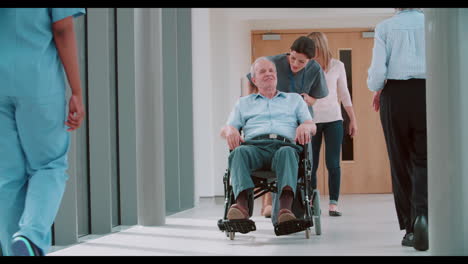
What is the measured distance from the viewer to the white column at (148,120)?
14.0ft

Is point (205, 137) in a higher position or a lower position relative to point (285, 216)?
higher

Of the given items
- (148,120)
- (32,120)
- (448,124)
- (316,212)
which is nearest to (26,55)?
(32,120)

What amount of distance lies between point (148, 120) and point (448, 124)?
251 centimetres

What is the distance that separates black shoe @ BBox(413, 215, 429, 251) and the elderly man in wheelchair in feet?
1.92

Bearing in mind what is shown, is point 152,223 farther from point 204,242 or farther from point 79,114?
point 79,114

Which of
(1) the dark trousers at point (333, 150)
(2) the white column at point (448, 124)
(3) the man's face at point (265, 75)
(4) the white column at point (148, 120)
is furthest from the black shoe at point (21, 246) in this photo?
(1) the dark trousers at point (333, 150)

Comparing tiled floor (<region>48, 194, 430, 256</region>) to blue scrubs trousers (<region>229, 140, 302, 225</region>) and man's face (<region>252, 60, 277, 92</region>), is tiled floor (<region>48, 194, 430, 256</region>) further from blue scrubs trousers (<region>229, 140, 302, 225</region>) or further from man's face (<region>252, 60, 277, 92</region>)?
man's face (<region>252, 60, 277, 92</region>)

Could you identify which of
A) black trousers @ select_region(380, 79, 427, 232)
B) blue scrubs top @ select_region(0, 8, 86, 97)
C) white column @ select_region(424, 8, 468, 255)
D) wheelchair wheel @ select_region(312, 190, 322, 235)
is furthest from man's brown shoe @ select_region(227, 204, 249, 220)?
blue scrubs top @ select_region(0, 8, 86, 97)

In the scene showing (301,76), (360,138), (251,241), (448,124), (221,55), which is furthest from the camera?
(360,138)

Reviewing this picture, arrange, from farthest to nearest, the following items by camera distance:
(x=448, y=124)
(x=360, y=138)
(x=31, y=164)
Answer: (x=360, y=138) < (x=448, y=124) < (x=31, y=164)

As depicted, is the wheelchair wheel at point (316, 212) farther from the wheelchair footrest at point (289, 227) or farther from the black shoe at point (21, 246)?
the black shoe at point (21, 246)

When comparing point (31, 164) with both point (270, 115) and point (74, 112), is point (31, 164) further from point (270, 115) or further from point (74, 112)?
point (270, 115)

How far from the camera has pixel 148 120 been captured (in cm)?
429

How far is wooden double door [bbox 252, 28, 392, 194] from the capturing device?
8219 millimetres
